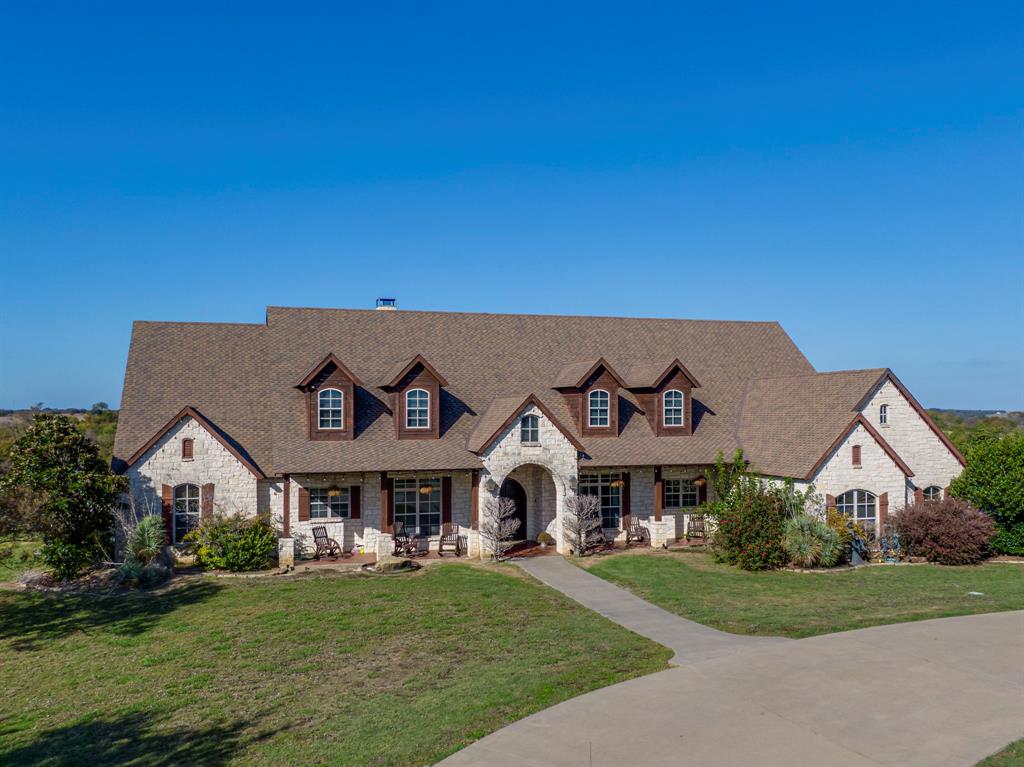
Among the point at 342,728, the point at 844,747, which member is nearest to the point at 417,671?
the point at 342,728

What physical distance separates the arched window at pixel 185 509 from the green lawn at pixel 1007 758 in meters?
20.9

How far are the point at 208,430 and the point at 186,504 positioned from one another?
7.69ft

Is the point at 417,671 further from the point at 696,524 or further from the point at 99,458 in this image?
the point at 696,524

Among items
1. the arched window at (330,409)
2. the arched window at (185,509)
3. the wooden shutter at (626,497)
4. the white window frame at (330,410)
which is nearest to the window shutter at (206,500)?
the arched window at (185,509)

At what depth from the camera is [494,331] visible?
31.4m

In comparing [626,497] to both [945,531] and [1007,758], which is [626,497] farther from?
[1007,758]

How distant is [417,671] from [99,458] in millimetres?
13707

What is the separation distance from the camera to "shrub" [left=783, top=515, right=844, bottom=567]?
22.6 meters

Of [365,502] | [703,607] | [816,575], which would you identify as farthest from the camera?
[365,502]

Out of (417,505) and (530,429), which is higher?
(530,429)

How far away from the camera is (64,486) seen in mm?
21578

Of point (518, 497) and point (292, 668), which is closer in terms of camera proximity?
point (292, 668)

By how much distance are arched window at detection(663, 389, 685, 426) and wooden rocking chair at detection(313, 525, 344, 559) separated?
12292 millimetres

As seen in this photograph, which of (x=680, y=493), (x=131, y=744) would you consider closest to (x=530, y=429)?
→ (x=680, y=493)
